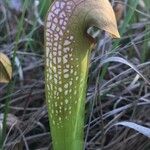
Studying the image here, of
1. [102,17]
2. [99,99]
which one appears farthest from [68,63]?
[99,99]

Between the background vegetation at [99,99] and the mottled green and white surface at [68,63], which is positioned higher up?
the mottled green and white surface at [68,63]

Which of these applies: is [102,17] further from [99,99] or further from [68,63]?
[99,99]

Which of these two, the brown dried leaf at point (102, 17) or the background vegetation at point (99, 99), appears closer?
the brown dried leaf at point (102, 17)

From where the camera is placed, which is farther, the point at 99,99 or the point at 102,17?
the point at 99,99

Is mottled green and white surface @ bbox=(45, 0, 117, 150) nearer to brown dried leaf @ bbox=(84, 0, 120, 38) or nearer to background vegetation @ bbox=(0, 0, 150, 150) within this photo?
brown dried leaf @ bbox=(84, 0, 120, 38)

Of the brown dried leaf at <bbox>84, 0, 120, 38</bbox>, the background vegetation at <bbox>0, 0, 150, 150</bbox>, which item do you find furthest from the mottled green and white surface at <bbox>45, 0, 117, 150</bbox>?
the background vegetation at <bbox>0, 0, 150, 150</bbox>

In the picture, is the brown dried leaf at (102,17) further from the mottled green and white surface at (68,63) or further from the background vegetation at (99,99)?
the background vegetation at (99,99)

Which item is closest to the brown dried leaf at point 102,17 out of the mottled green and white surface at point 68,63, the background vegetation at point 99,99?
the mottled green and white surface at point 68,63

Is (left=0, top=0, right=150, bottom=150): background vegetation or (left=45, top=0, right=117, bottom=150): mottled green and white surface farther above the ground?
(left=45, top=0, right=117, bottom=150): mottled green and white surface
